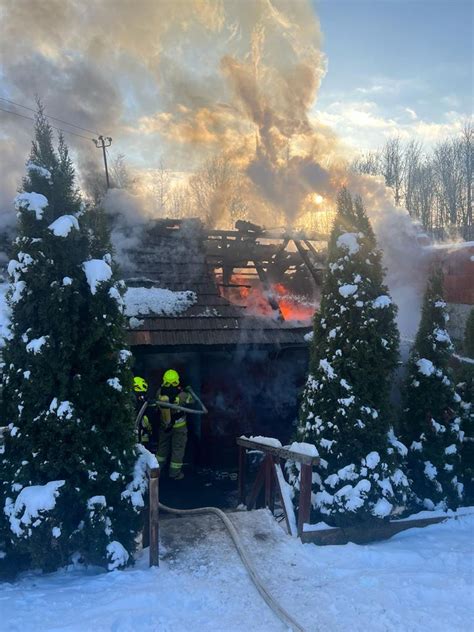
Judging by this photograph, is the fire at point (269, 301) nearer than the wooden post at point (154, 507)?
No

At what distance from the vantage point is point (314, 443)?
543cm

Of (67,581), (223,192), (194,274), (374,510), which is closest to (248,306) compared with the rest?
(194,274)

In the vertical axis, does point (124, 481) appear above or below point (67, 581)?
above

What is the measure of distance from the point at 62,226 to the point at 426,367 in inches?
186

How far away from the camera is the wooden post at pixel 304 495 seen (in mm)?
5070

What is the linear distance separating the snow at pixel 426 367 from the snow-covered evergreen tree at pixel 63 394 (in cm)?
375

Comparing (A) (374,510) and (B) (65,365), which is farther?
(A) (374,510)

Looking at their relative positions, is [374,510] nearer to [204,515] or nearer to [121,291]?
[204,515]

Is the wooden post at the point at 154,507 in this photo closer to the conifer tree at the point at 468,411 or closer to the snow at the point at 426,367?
the snow at the point at 426,367

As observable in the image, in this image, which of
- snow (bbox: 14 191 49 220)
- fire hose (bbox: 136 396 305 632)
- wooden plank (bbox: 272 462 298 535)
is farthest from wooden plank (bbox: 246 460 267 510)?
snow (bbox: 14 191 49 220)

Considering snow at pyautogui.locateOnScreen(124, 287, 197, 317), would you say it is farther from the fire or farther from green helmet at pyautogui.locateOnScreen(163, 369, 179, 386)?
the fire

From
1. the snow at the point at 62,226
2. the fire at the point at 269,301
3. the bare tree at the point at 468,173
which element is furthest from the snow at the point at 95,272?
the bare tree at the point at 468,173

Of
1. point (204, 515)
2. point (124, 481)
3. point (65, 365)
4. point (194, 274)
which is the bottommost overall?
point (204, 515)

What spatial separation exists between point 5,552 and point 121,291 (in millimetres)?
2719
